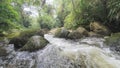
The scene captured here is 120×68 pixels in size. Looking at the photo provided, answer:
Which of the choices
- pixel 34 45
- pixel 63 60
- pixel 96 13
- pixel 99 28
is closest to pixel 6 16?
pixel 34 45

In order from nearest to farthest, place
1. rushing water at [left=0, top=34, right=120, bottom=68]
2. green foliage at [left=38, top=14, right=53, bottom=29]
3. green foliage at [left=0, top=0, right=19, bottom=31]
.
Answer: rushing water at [left=0, top=34, right=120, bottom=68], green foliage at [left=0, top=0, right=19, bottom=31], green foliage at [left=38, top=14, right=53, bottom=29]

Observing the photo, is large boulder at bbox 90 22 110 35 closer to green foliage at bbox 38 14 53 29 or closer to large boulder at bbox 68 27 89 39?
large boulder at bbox 68 27 89 39

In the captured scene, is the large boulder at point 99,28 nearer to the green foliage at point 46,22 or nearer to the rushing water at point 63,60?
the rushing water at point 63,60

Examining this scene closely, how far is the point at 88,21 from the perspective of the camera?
9.00 metres

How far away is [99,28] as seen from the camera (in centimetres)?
773

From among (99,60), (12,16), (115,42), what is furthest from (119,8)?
(12,16)

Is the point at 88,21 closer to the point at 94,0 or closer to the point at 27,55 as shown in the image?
the point at 94,0

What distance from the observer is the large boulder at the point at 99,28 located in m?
7.51

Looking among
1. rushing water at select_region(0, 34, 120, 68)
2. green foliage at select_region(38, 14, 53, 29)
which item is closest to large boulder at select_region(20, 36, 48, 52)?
rushing water at select_region(0, 34, 120, 68)

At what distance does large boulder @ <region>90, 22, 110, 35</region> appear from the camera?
24.6ft

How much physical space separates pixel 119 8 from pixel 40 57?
4480mm

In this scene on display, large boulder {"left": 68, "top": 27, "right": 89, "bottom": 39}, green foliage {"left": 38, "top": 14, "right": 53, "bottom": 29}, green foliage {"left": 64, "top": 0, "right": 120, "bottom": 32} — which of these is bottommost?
green foliage {"left": 38, "top": 14, "right": 53, "bottom": 29}

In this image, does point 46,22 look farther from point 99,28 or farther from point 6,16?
point 99,28

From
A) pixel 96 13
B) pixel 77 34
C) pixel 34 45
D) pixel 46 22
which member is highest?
pixel 96 13
